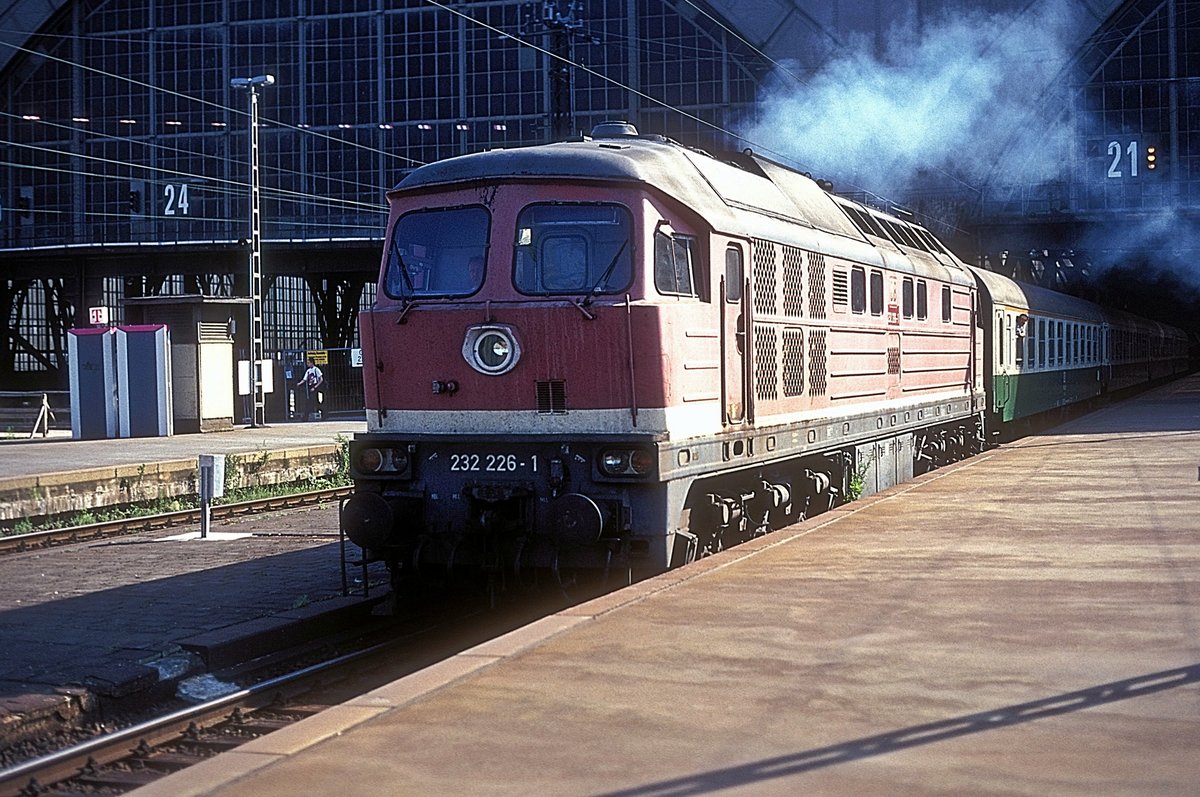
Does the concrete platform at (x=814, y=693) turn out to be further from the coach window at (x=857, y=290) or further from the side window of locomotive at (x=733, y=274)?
the coach window at (x=857, y=290)

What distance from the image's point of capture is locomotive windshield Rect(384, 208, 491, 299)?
1082cm

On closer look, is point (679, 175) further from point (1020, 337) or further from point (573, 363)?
point (1020, 337)

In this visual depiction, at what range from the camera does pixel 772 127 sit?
165 feet

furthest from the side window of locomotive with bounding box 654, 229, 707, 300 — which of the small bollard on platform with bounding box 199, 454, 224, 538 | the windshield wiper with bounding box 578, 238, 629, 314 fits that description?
the small bollard on platform with bounding box 199, 454, 224, 538

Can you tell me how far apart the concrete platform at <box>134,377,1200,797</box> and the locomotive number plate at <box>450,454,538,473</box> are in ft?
4.46

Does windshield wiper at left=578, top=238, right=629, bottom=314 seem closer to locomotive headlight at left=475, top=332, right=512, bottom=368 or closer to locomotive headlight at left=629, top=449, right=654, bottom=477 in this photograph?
locomotive headlight at left=475, top=332, right=512, bottom=368

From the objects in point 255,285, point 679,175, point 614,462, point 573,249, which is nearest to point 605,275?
point 573,249

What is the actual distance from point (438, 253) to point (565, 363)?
55.3 inches

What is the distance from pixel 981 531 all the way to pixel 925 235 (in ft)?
30.0

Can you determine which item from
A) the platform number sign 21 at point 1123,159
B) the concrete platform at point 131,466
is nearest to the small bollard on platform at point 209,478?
the concrete platform at point 131,466

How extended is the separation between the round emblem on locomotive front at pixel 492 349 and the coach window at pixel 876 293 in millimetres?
6193

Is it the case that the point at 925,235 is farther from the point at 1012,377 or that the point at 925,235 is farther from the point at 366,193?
the point at 366,193

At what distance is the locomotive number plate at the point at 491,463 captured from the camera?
10541 mm

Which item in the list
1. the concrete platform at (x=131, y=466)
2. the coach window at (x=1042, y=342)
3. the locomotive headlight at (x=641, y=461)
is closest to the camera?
the locomotive headlight at (x=641, y=461)
